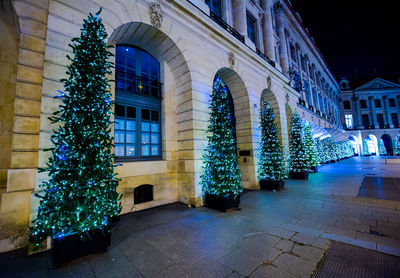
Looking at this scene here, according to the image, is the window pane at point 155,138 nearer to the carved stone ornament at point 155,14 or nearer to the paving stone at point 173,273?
the carved stone ornament at point 155,14

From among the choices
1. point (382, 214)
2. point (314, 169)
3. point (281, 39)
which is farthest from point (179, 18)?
point (314, 169)

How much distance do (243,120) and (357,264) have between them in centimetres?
802

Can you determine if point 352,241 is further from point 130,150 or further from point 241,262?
point 130,150

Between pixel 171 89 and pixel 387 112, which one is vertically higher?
pixel 387 112

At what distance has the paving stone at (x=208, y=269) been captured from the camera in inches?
105

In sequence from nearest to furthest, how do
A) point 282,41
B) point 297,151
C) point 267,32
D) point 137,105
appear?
point 137,105, point 297,151, point 267,32, point 282,41

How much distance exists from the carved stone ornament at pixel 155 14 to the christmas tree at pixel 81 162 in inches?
116

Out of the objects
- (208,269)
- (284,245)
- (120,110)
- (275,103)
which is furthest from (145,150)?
(275,103)

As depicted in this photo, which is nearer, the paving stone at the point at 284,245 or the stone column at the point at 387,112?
the paving stone at the point at 284,245

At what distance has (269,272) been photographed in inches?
105

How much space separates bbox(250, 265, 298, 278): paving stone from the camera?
2582 millimetres

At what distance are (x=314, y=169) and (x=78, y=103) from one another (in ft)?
58.0

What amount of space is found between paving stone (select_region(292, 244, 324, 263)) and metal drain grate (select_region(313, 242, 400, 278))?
12 centimetres

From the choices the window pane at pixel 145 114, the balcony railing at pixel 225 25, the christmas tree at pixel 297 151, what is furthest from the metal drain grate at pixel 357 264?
the balcony railing at pixel 225 25
